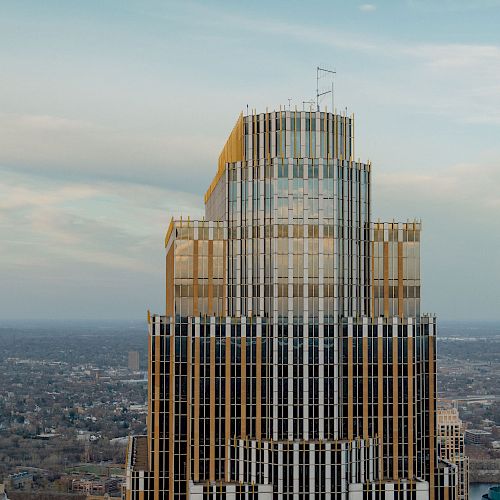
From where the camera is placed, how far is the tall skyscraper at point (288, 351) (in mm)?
70875

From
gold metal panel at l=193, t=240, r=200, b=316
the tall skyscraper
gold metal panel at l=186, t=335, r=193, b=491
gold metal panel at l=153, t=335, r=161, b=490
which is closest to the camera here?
the tall skyscraper

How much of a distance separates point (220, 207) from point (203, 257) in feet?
17.5

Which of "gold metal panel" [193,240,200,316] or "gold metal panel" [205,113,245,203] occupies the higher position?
"gold metal panel" [205,113,245,203]

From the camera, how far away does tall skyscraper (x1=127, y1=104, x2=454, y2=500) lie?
7088cm

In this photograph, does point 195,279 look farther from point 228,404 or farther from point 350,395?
point 350,395

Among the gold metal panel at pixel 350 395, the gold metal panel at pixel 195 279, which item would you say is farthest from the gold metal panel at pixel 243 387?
the gold metal panel at pixel 350 395

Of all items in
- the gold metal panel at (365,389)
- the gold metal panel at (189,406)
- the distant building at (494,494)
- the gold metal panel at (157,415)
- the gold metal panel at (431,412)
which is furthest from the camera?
the distant building at (494,494)

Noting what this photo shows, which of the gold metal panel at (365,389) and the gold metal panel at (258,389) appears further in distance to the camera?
the gold metal panel at (365,389)

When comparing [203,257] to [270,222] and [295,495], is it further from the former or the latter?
[295,495]

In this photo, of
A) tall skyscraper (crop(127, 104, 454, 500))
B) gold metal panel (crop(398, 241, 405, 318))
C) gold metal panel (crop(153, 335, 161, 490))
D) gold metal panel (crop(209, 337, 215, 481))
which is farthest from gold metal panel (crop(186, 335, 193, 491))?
gold metal panel (crop(398, 241, 405, 318))

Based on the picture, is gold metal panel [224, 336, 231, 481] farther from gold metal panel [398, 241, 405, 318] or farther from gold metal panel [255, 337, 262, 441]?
gold metal panel [398, 241, 405, 318]

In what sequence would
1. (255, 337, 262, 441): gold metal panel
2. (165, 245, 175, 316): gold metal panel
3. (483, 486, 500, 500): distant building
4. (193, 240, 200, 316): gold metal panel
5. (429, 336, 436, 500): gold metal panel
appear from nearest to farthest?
(255, 337, 262, 441): gold metal panel < (429, 336, 436, 500): gold metal panel < (193, 240, 200, 316): gold metal panel < (165, 245, 175, 316): gold metal panel < (483, 486, 500, 500): distant building

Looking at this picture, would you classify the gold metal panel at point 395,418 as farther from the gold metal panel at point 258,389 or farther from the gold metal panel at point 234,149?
the gold metal panel at point 234,149

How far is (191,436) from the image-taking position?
7156cm
